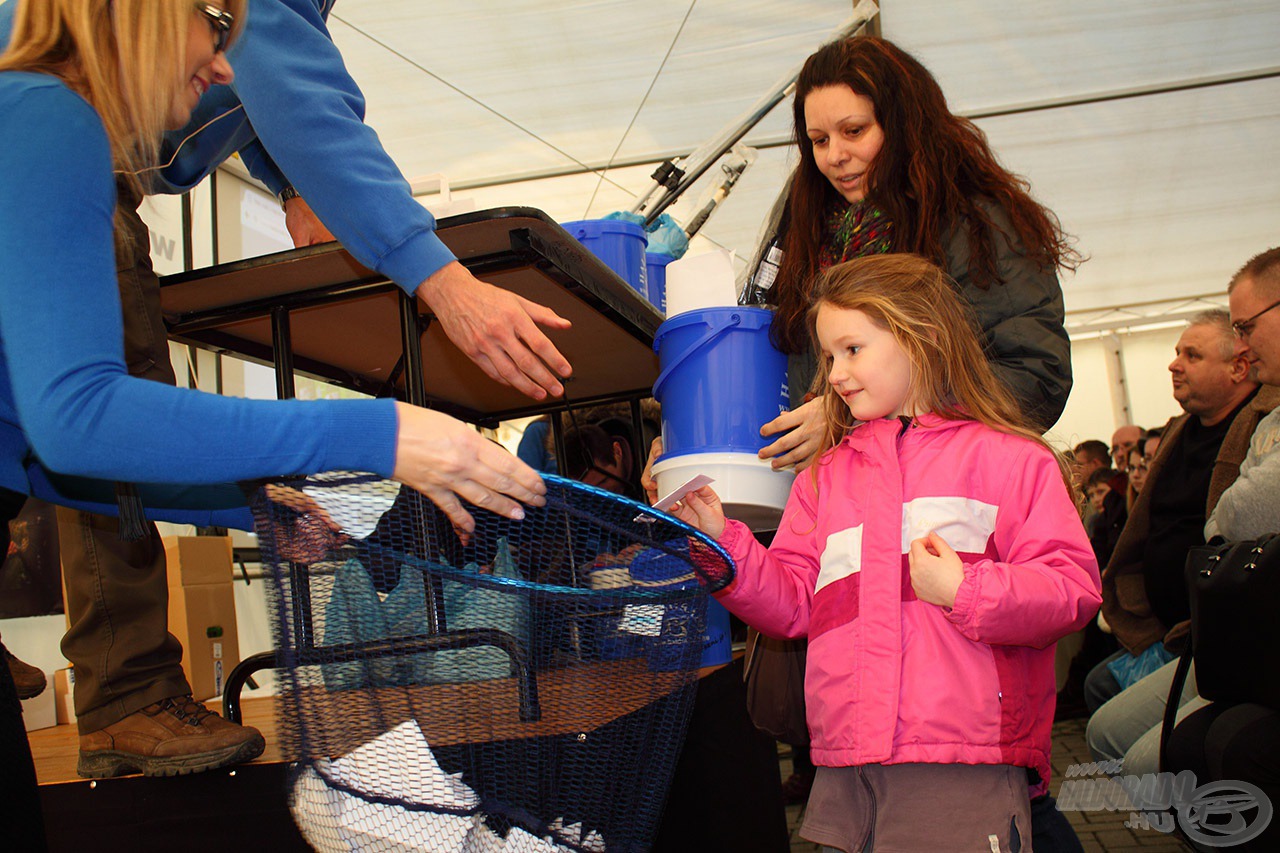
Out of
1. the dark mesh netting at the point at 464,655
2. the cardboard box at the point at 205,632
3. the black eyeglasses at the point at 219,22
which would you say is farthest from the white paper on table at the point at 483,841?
the cardboard box at the point at 205,632

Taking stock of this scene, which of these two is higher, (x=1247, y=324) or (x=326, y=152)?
(x=326, y=152)

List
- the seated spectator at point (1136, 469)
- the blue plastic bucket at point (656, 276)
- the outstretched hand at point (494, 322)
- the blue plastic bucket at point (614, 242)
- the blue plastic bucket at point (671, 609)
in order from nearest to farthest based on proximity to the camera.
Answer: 1. the blue plastic bucket at point (671, 609)
2. the outstretched hand at point (494, 322)
3. the blue plastic bucket at point (614, 242)
4. the blue plastic bucket at point (656, 276)
5. the seated spectator at point (1136, 469)

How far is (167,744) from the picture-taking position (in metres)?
1.44

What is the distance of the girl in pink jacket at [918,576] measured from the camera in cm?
127

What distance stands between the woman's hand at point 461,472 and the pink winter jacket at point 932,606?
471 millimetres

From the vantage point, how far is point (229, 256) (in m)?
5.29

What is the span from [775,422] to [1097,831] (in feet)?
7.64

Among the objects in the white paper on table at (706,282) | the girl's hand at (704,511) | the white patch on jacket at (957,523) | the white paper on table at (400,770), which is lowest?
the white paper on table at (400,770)

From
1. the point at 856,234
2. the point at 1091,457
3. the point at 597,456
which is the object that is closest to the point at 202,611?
the point at 597,456

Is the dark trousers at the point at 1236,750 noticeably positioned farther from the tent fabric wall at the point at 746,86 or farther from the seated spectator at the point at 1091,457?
the seated spectator at the point at 1091,457

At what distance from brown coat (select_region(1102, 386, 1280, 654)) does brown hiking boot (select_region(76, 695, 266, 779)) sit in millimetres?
2472

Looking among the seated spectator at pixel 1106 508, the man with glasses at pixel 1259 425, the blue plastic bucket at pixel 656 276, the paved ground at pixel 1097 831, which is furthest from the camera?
the seated spectator at pixel 1106 508

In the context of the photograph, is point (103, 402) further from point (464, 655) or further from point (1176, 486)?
point (1176, 486)

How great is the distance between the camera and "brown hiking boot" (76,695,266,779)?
55.4 inches
